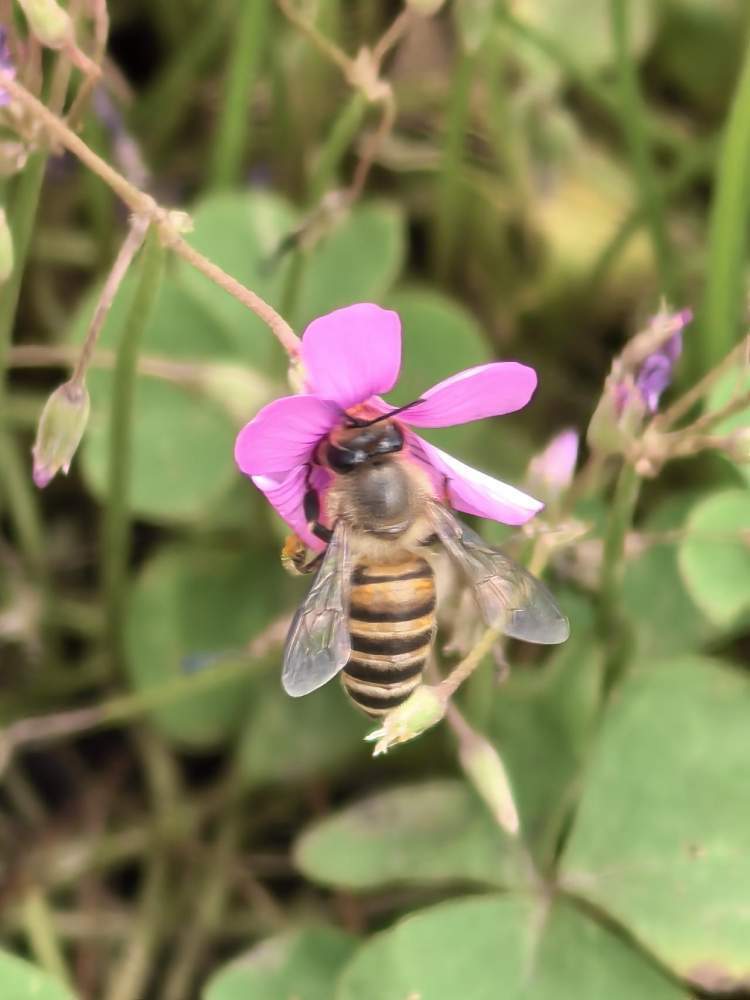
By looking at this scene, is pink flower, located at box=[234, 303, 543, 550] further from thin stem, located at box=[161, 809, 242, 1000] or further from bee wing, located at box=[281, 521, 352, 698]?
thin stem, located at box=[161, 809, 242, 1000]

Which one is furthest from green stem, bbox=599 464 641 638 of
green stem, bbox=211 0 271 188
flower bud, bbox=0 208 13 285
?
green stem, bbox=211 0 271 188

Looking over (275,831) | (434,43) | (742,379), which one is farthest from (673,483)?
(434,43)

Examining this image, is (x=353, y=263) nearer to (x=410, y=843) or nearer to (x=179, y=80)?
(x=179, y=80)

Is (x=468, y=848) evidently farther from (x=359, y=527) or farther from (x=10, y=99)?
(x=10, y=99)

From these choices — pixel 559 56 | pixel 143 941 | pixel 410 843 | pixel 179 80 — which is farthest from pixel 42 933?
pixel 559 56

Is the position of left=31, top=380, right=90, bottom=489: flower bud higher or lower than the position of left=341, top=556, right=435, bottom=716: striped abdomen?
higher

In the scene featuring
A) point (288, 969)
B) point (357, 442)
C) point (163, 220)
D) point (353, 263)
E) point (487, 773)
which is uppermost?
point (163, 220)

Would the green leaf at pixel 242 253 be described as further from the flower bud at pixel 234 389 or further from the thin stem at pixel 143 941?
the thin stem at pixel 143 941
